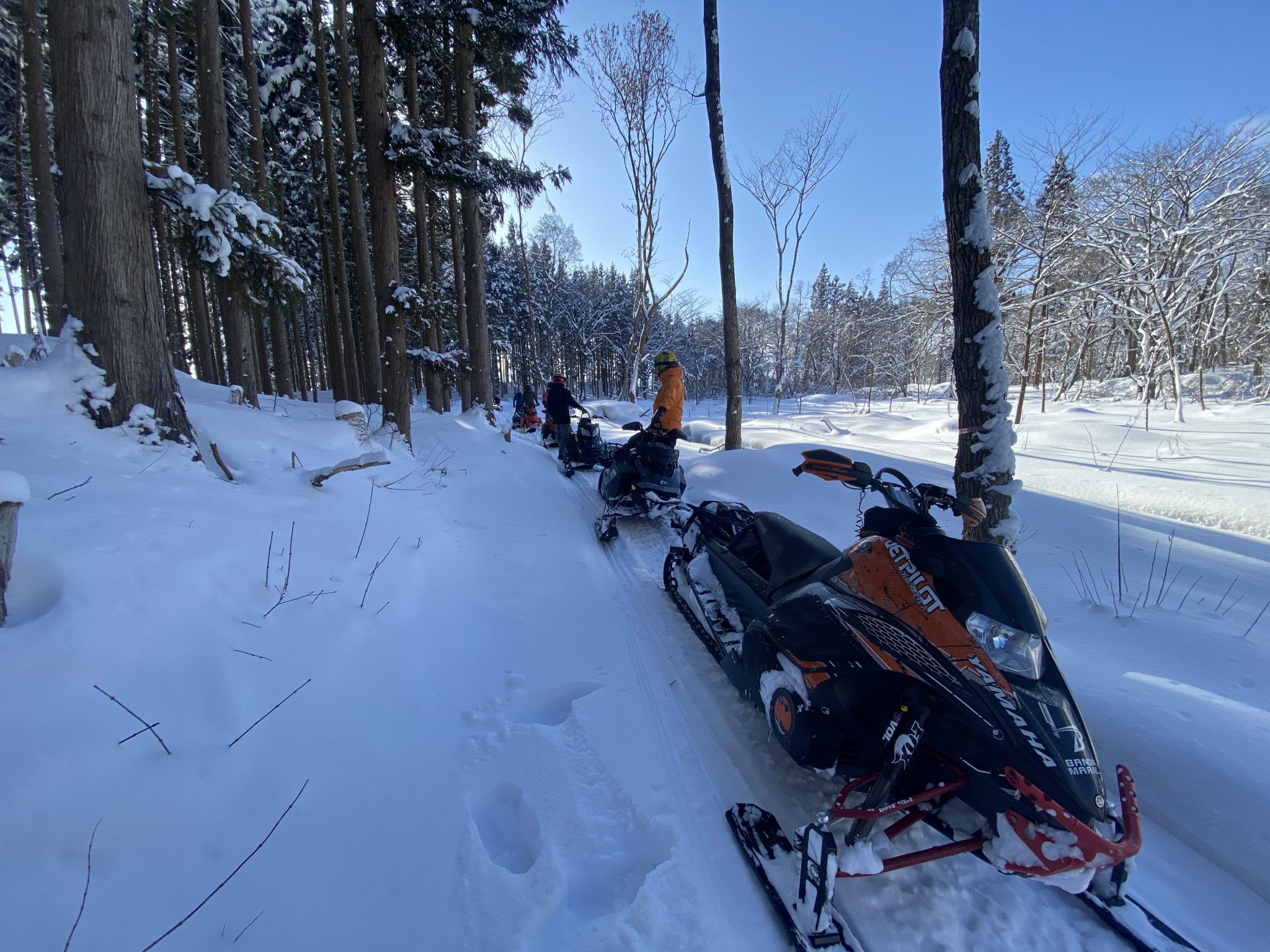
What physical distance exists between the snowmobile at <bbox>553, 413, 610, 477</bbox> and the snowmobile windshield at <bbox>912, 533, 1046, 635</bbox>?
778cm

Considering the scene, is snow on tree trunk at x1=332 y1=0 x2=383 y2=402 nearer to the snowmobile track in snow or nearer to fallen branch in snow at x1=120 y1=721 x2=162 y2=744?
the snowmobile track in snow

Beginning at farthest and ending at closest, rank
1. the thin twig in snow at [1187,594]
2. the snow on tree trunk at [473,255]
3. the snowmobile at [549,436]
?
the snowmobile at [549,436] → the snow on tree trunk at [473,255] → the thin twig in snow at [1187,594]

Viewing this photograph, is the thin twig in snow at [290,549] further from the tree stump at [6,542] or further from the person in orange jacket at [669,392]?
the person in orange jacket at [669,392]

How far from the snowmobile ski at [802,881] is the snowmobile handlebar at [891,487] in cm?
122

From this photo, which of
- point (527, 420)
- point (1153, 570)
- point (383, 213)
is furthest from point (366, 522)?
point (527, 420)

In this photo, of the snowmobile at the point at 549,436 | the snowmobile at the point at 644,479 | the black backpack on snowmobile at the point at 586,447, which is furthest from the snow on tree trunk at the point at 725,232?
the snowmobile at the point at 549,436

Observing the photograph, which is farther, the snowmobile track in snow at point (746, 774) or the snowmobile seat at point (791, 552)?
the snowmobile seat at point (791, 552)

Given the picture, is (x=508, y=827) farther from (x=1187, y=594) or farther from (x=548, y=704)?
(x=1187, y=594)

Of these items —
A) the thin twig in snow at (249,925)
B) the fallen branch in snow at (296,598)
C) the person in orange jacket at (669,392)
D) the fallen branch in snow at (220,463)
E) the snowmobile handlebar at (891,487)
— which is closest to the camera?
the thin twig in snow at (249,925)

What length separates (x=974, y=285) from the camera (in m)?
3.24

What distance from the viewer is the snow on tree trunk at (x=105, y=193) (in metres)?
3.09

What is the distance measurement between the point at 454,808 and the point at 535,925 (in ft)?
1.84

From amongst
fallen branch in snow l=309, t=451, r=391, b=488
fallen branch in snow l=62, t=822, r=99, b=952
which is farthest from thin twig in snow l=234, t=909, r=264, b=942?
fallen branch in snow l=309, t=451, r=391, b=488

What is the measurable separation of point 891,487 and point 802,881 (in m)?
1.44
